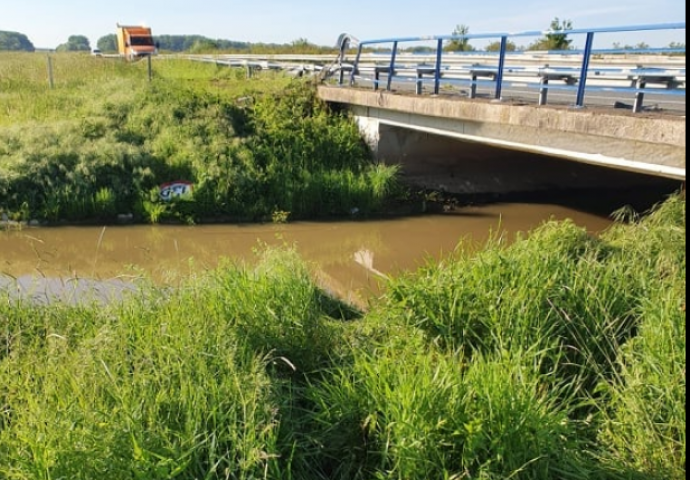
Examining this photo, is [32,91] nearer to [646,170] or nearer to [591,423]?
[646,170]

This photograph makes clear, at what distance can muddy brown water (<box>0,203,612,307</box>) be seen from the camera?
9.40m

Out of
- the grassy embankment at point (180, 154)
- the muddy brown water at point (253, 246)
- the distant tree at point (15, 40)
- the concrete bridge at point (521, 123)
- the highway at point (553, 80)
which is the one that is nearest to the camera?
the concrete bridge at point (521, 123)

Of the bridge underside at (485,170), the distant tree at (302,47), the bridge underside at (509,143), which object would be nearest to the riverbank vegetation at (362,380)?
the bridge underside at (509,143)

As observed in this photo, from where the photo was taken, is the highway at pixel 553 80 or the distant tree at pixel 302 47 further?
the distant tree at pixel 302 47

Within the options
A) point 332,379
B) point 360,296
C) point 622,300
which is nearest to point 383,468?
point 332,379

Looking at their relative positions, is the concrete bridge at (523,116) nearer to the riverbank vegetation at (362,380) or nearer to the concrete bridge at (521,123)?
the concrete bridge at (521,123)

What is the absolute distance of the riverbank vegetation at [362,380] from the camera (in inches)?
134

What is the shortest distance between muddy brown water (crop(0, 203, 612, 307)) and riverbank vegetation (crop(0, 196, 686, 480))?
8.95 ft

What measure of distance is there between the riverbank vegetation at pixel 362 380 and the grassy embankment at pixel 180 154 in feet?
21.4

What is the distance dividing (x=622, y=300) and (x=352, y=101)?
10012 mm

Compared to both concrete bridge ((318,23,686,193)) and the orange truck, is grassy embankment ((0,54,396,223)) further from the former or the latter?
the orange truck

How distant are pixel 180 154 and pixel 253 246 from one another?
3.21 m

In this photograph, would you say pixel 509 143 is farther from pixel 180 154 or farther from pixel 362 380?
pixel 362 380

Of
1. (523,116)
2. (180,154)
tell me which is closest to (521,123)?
(523,116)
